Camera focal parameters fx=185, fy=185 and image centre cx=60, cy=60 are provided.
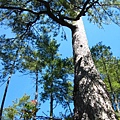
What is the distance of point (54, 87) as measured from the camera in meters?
9.49

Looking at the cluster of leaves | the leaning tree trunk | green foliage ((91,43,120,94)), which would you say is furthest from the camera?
green foliage ((91,43,120,94))

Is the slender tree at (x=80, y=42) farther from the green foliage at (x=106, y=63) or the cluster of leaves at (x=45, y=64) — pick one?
the green foliage at (x=106, y=63)

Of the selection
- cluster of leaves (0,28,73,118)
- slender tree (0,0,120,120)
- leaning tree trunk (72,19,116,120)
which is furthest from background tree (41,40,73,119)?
leaning tree trunk (72,19,116,120)

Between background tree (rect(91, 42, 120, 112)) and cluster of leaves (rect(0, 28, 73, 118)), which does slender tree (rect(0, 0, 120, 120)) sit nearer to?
cluster of leaves (rect(0, 28, 73, 118))

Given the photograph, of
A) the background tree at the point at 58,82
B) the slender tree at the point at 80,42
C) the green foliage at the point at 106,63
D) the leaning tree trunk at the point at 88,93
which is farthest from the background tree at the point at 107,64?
the leaning tree trunk at the point at 88,93

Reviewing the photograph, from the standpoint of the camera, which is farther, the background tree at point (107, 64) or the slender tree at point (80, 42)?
the background tree at point (107, 64)

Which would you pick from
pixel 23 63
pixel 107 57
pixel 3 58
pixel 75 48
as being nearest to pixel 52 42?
pixel 23 63

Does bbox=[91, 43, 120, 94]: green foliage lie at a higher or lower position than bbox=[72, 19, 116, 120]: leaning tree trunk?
higher

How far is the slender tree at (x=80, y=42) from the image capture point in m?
2.46

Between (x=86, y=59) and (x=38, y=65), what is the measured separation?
799cm

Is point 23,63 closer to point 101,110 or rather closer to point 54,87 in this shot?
point 54,87

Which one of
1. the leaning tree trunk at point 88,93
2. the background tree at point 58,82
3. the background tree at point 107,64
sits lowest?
the leaning tree trunk at point 88,93

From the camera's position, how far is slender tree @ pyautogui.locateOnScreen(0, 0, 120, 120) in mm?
2457

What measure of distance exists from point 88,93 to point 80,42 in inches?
62.0
